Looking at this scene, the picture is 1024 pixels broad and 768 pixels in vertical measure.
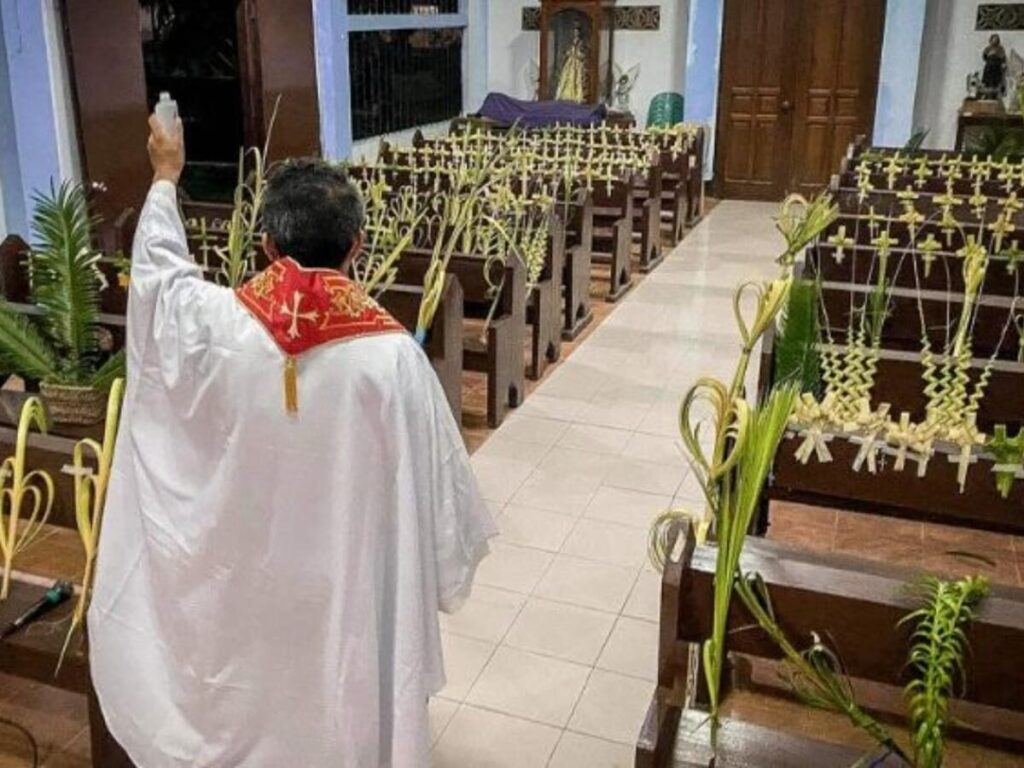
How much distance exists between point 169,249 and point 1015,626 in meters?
1.49

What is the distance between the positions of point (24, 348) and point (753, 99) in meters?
8.05

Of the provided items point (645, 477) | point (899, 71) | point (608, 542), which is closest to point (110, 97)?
point (645, 477)

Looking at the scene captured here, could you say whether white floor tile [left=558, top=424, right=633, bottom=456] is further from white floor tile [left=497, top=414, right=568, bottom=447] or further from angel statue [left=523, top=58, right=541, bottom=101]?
angel statue [left=523, top=58, right=541, bottom=101]

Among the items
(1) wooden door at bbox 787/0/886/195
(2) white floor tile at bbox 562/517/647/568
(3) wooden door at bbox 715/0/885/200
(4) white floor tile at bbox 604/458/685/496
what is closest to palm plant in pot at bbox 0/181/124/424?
(2) white floor tile at bbox 562/517/647/568

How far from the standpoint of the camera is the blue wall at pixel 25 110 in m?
5.42

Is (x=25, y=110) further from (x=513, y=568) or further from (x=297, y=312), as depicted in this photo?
(x=297, y=312)

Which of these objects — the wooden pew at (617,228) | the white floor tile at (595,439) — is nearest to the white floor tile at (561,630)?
the white floor tile at (595,439)

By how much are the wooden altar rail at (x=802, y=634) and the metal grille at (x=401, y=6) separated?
23.5ft

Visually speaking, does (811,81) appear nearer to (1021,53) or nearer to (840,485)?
(1021,53)

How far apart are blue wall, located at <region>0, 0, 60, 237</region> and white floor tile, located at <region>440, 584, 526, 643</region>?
368 centimetres

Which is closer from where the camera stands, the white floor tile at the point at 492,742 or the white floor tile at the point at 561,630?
the white floor tile at the point at 492,742

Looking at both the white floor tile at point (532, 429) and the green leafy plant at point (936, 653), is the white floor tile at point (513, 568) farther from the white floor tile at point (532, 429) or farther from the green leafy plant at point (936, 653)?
the green leafy plant at point (936, 653)

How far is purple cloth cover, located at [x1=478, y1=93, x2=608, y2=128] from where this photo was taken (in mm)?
9109

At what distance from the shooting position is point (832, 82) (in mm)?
9539
